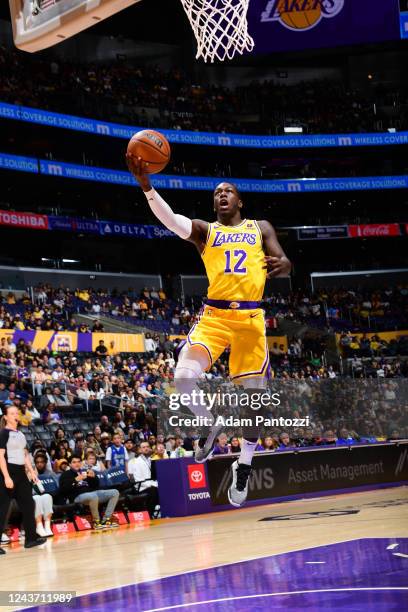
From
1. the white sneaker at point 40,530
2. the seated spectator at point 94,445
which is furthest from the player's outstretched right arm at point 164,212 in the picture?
the seated spectator at point 94,445

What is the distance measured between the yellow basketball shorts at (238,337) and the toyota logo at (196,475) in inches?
413

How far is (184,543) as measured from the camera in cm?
1185

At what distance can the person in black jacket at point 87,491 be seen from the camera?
1448 cm

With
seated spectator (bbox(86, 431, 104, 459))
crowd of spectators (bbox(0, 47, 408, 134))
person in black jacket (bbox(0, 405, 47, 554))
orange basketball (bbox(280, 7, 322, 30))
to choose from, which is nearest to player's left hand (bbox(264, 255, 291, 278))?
person in black jacket (bbox(0, 405, 47, 554))

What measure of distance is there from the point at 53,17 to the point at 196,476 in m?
12.0

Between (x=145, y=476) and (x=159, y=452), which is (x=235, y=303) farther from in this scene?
(x=159, y=452)

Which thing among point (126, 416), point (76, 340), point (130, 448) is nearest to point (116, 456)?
point (130, 448)

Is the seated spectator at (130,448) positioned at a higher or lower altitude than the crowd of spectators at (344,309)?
lower

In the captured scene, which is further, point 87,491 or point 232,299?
point 87,491

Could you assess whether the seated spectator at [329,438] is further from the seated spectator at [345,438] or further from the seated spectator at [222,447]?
the seated spectator at [222,447]

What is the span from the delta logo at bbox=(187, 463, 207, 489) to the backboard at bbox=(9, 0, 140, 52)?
37.5 feet

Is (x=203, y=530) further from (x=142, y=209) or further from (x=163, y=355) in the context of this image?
Answer: (x=142, y=209)

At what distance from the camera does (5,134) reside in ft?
115

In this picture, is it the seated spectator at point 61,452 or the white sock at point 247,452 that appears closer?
the white sock at point 247,452
